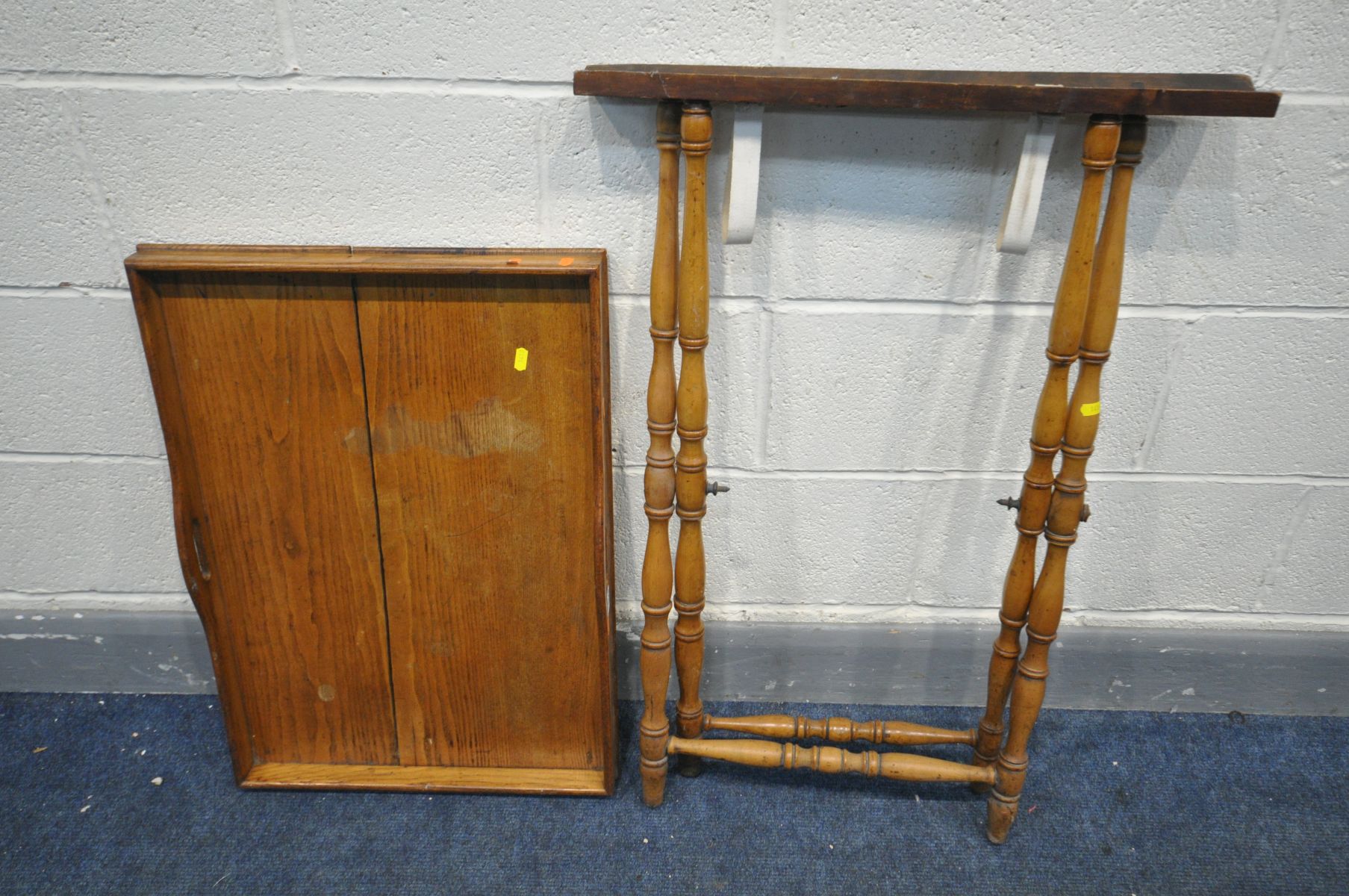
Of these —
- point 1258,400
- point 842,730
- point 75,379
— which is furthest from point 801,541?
point 75,379

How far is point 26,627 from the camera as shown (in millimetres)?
1514

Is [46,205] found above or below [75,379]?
above

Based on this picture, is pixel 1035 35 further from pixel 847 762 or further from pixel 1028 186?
pixel 847 762

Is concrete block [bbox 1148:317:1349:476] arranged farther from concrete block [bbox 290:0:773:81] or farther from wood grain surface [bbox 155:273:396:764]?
wood grain surface [bbox 155:273:396:764]

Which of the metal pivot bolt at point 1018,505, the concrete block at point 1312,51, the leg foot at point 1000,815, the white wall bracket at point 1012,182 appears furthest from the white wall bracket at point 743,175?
the leg foot at point 1000,815

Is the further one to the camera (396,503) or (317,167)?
(396,503)

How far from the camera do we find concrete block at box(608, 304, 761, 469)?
1.27m

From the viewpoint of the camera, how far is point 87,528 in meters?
1.44

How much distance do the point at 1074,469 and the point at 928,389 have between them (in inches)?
9.3

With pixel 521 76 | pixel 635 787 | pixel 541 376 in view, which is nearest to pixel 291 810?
pixel 635 787

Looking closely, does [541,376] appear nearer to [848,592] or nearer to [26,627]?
[848,592]

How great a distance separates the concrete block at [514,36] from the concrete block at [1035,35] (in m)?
0.09

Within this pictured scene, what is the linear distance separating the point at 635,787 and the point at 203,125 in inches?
43.5

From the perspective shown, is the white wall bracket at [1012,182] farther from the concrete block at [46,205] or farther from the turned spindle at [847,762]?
the concrete block at [46,205]
